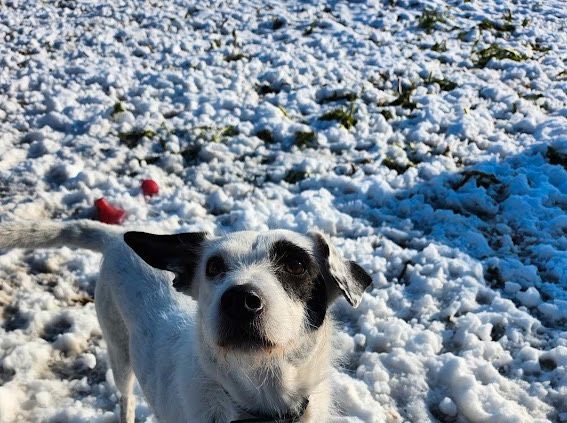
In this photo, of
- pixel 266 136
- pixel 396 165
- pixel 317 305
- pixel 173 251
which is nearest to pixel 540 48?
pixel 396 165

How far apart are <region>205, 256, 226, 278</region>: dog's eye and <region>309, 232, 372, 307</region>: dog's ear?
1.66 ft

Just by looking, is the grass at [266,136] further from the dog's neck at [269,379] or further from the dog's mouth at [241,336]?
the dog's mouth at [241,336]

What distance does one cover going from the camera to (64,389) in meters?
3.62

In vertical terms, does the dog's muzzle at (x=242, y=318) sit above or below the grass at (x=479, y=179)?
above

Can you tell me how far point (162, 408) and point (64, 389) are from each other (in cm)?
101

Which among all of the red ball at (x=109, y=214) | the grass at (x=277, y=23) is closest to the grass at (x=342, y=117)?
the red ball at (x=109, y=214)

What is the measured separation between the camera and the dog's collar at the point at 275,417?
2.53 metres

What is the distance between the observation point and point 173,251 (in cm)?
292

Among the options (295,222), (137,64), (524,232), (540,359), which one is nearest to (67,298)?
(295,222)

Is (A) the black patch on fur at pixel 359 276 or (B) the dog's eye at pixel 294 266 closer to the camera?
(B) the dog's eye at pixel 294 266

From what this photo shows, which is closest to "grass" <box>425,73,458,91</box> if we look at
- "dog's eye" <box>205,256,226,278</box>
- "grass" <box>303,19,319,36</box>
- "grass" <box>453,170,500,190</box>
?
"grass" <box>453,170,500,190</box>

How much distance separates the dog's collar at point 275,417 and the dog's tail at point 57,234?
152cm

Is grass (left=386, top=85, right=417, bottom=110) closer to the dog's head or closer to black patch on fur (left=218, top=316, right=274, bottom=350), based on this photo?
the dog's head

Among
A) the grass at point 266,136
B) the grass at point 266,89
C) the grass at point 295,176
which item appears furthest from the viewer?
the grass at point 266,89
